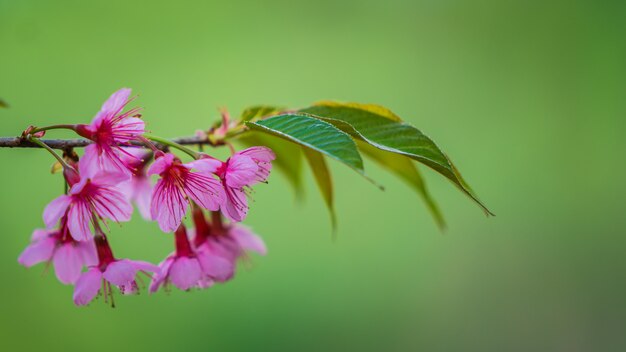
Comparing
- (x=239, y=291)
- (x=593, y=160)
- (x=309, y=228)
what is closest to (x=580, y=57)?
(x=593, y=160)

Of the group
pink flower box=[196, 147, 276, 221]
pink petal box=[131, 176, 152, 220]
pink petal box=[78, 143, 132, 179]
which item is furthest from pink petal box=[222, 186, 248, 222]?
pink petal box=[131, 176, 152, 220]

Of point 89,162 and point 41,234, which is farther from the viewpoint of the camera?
point 41,234

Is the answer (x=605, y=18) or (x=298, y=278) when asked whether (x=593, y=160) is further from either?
(x=298, y=278)

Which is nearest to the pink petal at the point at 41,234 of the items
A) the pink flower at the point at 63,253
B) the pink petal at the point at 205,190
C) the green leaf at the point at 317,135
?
the pink flower at the point at 63,253

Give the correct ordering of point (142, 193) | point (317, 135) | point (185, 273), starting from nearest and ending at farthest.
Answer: point (317, 135) → point (185, 273) → point (142, 193)

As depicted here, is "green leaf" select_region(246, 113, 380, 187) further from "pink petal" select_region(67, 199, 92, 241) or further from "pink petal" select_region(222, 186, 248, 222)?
"pink petal" select_region(67, 199, 92, 241)

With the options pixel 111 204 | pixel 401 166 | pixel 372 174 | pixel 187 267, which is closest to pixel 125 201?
pixel 111 204

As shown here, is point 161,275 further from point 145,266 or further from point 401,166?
point 401,166
